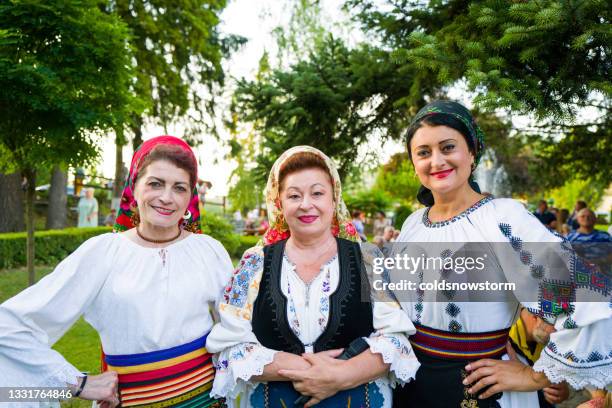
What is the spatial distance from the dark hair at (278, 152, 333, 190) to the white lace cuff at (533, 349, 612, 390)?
1.24m

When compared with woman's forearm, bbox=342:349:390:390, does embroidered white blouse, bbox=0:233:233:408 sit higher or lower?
higher

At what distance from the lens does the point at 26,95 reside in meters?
4.74

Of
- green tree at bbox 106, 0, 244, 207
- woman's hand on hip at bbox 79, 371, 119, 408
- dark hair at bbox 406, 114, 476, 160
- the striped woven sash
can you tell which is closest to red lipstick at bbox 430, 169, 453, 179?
dark hair at bbox 406, 114, 476, 160

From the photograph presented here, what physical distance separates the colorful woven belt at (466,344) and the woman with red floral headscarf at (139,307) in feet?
3.43

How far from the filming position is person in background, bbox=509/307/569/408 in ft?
7.02

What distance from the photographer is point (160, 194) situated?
7.25 ft

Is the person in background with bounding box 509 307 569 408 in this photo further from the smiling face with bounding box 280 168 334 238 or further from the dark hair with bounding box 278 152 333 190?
the dark hair with bounding box 278 152 333 190

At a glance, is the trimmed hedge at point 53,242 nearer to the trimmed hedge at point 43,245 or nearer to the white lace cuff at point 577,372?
the trimmed hedge at point 43,245

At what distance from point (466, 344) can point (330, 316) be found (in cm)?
62

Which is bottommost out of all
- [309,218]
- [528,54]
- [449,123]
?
[309,218]

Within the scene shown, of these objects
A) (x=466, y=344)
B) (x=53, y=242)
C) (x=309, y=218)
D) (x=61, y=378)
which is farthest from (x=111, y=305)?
(x=53, y=242)

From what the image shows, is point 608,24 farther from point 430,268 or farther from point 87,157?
point 87,157

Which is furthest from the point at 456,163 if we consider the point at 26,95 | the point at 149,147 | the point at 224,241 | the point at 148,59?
the point at 148,59

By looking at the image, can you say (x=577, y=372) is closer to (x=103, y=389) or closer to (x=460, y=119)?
(x=460, y=119)
